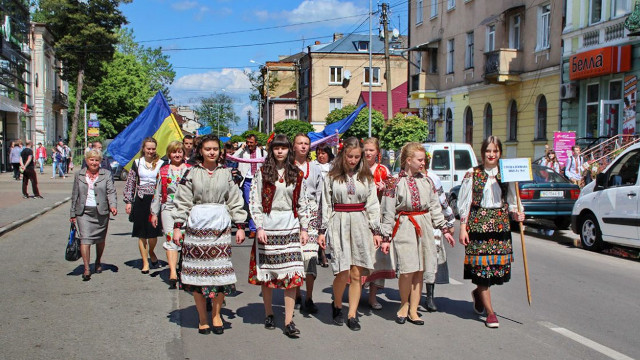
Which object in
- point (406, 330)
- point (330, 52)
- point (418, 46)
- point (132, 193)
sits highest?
point (330, 52)

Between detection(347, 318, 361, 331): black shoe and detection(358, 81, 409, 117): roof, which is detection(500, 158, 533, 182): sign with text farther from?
detection(358, 81, 409, 117): roof

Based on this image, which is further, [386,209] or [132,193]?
[132,193]

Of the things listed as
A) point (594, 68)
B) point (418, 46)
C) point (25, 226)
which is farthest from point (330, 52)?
point (25, 226)

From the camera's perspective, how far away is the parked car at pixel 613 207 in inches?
399

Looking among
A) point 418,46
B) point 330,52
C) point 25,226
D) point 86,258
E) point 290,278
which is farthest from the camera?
point 330,52

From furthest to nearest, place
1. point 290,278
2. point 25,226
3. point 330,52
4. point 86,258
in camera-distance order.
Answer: point 330,52 < point 25,226 < point 86,258 < point 290,278

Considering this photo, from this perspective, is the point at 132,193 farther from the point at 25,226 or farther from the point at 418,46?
the point at 418,46

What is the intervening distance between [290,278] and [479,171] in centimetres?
212

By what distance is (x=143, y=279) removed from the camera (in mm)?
8195

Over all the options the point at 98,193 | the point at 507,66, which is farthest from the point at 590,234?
the point at 507,66

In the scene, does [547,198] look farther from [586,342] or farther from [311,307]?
[311,307]

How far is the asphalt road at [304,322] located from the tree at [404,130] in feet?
74.7

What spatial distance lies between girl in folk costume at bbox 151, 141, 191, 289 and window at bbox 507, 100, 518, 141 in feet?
71.7

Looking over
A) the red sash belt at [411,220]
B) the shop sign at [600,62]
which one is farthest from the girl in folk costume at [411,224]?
the shop sign at [600,62]
